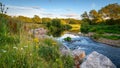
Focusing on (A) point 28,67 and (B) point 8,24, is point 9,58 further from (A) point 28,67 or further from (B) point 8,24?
(B) point 8,24

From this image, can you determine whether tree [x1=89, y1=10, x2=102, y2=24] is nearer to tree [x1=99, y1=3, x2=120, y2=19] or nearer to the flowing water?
tree [x1=99, y1=3, x2=120, y2=19]

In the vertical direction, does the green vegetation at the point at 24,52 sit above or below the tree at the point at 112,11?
below

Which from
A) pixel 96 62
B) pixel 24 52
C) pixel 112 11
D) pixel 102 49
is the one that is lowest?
pixel 102 49

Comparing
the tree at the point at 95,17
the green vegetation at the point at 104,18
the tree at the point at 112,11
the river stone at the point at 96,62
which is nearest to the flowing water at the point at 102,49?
the river stone at the point at 96,62

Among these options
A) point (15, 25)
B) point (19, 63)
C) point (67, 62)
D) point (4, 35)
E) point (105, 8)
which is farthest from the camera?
point (105, 8)

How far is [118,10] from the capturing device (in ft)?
219

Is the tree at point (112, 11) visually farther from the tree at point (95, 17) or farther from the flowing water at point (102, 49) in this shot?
the flowing water at point (102, 49)

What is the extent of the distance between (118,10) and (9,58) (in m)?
65.9

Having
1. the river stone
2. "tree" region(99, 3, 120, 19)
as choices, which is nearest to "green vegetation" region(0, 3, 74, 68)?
the river stone

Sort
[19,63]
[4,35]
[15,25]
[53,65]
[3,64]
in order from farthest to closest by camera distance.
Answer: [15,25] → [4,35] → [53,65] → [19,63] → [3,64]

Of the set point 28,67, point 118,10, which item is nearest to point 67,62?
point 28,67

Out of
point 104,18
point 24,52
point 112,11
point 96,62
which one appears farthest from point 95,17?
point 24,52

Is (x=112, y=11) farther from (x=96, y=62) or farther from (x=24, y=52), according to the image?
(x=24, y=52)

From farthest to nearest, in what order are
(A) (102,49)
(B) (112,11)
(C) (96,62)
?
(B) (112,11)
(A) (102,49)
(C) (96,62)
